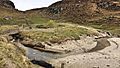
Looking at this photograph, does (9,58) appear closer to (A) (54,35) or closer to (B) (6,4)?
(A) (54,35)

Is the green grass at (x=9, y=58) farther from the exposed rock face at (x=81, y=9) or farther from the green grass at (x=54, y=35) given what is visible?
the exposed rock face at (x=81, y=9)

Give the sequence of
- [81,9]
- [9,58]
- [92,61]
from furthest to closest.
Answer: [81,9]
[92,61]
[9,58]

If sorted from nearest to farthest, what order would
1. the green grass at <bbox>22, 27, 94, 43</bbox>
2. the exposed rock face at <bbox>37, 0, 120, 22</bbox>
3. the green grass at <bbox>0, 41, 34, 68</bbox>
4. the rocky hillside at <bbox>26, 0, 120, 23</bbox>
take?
the green grass at <bbox>0, 41, 34, 68</bbox>, the green grass at <bbox>22, 27, 94, 43</bbox>, the rocky hillside at <bbox>26, 0, 120, 23</bbox>, the exposed rock face at <bbox>37, 0, 120, 22</bbox>

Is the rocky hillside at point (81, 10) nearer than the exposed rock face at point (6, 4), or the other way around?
the rocky hillside at point (81, 10)

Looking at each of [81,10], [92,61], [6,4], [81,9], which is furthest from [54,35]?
[6,4]

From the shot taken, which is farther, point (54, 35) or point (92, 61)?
point (54, 35)

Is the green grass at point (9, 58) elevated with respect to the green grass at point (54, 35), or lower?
elevated

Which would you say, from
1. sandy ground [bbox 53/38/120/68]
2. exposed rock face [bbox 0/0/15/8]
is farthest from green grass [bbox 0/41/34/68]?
exposed rock face [bbox 0/0/15/8]

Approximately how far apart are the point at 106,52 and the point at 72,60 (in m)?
11.3

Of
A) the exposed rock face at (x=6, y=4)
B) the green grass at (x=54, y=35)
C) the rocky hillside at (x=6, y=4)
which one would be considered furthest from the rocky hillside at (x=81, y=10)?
the green grass at (x=54, y=35)

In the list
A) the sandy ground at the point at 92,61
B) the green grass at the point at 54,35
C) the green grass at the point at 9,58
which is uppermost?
the green grass at the point at 9,58

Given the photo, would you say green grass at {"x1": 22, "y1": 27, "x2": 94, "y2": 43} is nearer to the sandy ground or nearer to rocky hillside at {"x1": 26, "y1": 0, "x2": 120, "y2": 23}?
the sandy ground

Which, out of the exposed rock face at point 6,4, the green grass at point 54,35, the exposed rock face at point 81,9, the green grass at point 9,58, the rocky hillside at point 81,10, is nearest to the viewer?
the green grass at point 9,58

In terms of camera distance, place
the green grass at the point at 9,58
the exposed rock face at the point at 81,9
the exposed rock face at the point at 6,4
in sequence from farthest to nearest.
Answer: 1. the exposed rock face at the point at 6,4
2. the exposed rock face at the point at 81,9
3. the green grass at the point at 9,58
